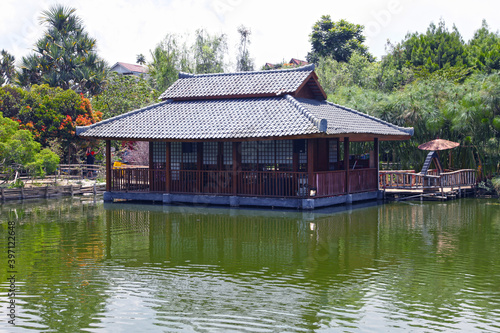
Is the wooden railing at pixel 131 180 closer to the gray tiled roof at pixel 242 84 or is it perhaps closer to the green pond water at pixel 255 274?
the gray tiled roof at pixel 242 84

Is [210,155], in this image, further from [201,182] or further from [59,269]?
[59,269]

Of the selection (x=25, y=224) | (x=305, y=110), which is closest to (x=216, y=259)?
(x=25, y=224)

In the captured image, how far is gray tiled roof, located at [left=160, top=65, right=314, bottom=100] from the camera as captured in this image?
867 inches

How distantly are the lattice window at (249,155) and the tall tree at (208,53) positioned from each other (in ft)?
77.9

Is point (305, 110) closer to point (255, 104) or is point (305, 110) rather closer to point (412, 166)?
point (255, 104)

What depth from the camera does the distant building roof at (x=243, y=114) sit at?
19.3 m

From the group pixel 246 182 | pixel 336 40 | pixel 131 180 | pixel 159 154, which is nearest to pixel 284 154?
pixel 246 182

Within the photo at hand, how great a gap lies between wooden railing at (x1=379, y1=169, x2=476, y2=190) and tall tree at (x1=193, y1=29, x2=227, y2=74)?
78.4 feet

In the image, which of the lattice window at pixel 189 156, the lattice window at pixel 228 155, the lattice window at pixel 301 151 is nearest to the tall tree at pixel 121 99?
the lattice window at pixel 189 156

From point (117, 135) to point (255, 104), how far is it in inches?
211

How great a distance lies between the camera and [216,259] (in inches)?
450

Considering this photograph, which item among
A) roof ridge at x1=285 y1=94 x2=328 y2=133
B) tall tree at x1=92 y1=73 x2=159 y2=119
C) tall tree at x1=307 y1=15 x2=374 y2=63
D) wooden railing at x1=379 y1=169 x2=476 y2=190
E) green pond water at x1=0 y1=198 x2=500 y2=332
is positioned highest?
tall tree at x1=307 y1=15 x2=374 y2=63

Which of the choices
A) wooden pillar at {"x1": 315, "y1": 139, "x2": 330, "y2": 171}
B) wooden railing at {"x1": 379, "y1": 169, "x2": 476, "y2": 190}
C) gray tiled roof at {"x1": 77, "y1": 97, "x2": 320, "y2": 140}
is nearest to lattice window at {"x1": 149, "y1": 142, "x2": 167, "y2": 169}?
gray tiled roof at {"x1": 77, "y1": 97, "x2": 320, "y2": 140}

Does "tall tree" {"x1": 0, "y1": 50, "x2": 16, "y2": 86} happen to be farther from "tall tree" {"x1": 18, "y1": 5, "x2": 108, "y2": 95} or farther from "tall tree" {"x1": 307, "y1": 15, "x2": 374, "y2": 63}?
"tall tree" {"x1": 307, "y1": 15, "x2": 374, "y2": 63}
